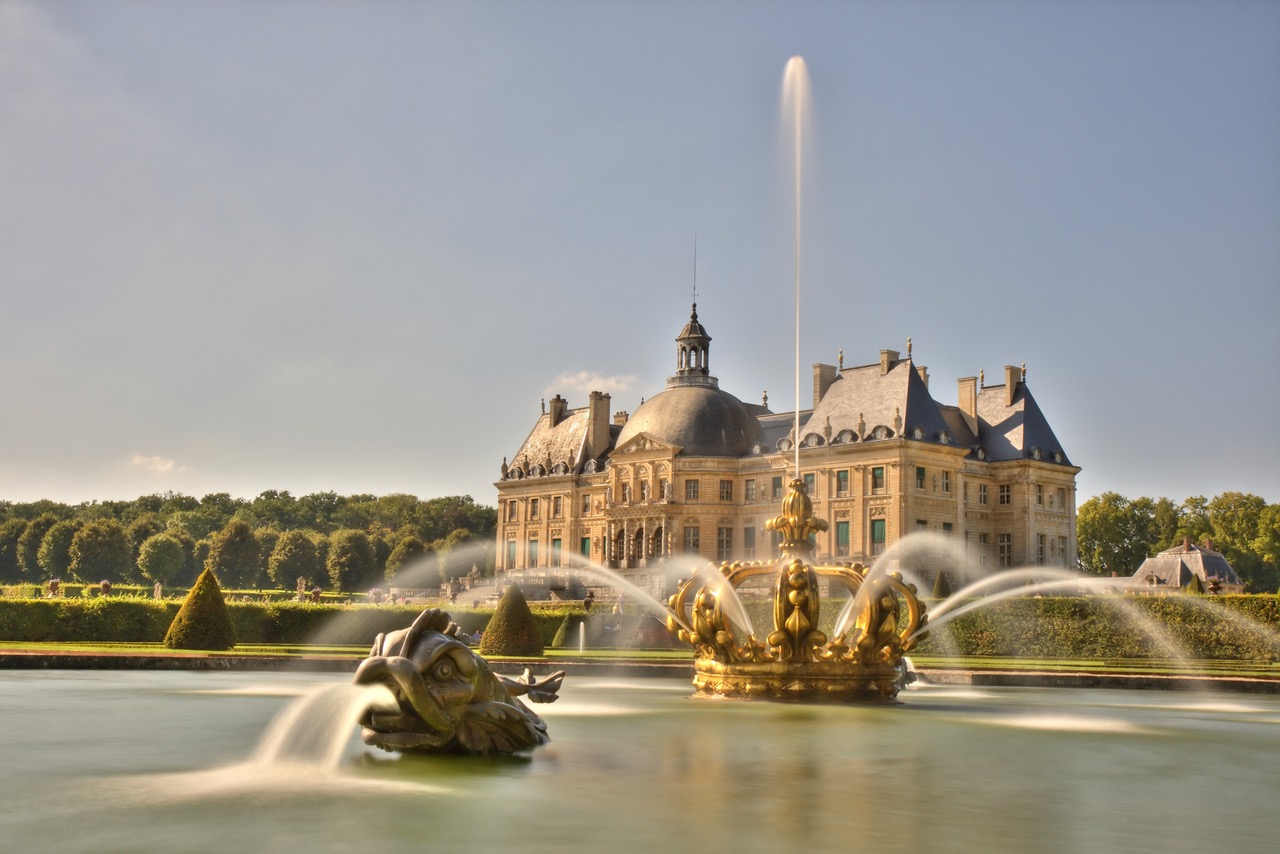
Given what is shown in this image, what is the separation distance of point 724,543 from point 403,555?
2716 centimetres

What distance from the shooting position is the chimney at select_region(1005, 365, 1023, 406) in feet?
254

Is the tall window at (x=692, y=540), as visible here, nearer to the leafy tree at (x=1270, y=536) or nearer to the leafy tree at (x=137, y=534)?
the leafy tree at (x=1270, y=536)

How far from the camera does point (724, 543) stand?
8269 centimetres

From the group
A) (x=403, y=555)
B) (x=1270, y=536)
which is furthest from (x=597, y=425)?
(x=1270, y=536)

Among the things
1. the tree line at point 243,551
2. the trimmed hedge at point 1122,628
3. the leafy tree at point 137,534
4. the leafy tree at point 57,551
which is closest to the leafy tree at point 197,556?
the tree line at point 243,551

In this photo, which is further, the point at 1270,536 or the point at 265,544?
the point at 265,544

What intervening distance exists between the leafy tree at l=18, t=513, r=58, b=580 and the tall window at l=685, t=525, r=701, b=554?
57392 millimetres

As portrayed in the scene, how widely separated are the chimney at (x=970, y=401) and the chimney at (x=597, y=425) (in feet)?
85.4

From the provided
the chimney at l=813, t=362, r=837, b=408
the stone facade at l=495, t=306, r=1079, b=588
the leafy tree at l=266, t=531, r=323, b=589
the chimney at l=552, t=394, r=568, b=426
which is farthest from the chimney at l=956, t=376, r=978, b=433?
the leafy tree at l=266, t=531, r=323, b=589

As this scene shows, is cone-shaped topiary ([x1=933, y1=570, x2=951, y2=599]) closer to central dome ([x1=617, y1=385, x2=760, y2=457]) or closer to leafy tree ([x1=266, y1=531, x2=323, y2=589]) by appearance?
central dome ([x1=617, y1=385, x2=760, y2=457])

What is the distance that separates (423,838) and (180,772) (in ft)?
11.1

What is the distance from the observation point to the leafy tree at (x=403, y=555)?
9638cm

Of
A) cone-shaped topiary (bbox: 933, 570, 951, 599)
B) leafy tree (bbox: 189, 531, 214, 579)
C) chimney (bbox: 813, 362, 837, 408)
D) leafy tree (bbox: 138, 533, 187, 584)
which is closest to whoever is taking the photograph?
cone-shaped topiary (bbox: 933, 570, 951, 599)

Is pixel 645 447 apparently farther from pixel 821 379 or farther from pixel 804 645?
pixel 804 645
